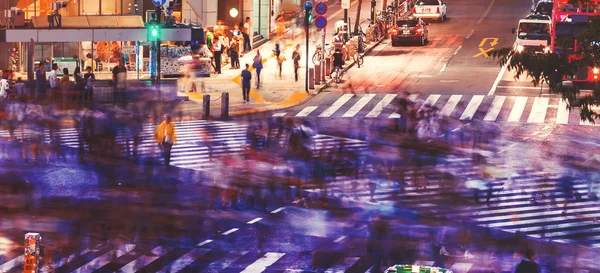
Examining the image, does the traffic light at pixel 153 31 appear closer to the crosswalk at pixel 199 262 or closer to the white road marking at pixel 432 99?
the white road marking at pixel 432 99

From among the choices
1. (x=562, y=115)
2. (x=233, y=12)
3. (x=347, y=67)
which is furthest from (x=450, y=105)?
(x=233, y=12)

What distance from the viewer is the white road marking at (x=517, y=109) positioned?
42.2 metres

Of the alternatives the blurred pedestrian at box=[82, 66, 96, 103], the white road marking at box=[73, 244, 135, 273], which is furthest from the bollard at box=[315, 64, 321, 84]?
the white road marking at box=[73, 244, 135, 273]

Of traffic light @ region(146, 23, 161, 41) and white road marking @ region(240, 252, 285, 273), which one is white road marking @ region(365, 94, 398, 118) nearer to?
traffic light @ region(146, 23, 161, 41)

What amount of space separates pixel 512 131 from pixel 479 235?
15692 millimetres

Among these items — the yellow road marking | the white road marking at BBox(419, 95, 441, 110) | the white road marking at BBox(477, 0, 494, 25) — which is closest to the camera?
the white road marking at BBox(419, 95, 441, 110)

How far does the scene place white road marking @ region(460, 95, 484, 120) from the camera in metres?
42.3

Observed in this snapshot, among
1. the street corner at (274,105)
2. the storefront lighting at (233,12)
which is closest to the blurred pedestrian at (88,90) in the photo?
the street corner at (274,105)

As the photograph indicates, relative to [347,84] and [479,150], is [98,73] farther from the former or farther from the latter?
[479,150]

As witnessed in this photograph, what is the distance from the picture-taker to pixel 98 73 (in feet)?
172

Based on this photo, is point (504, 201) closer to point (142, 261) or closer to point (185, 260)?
point (185, 260)

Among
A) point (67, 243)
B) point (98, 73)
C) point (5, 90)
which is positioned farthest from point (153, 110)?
point (67, 243)

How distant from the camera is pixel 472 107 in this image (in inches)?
1752

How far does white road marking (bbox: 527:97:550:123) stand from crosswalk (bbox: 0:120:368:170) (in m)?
8.82
